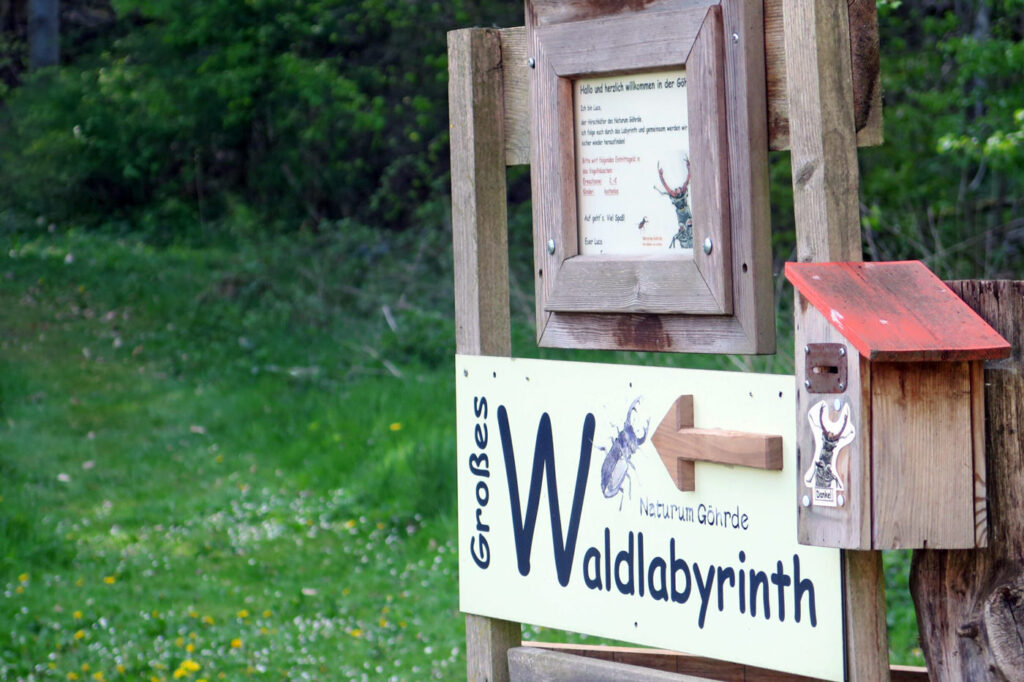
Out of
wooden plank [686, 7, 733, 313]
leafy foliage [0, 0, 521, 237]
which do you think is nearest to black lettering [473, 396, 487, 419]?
wooden plank [686, 7, 733, 313]

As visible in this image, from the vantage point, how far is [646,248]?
8.64 ft

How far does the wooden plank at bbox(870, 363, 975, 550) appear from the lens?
2062 millimetres

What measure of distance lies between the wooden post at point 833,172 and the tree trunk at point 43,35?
14292mm

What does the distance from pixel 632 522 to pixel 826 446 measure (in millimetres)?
602

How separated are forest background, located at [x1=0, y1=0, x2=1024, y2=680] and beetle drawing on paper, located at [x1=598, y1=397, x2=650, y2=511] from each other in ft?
8.49

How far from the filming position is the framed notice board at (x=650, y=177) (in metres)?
2.43

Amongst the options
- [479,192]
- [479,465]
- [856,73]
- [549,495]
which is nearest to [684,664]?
[549,495]

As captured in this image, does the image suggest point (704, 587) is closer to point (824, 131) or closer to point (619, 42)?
point (824, 131)

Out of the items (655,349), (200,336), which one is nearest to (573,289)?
(655,349)

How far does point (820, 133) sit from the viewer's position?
88.4 inches

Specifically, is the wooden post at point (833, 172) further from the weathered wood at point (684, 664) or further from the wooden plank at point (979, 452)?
the weathered wood at point (684, 664)

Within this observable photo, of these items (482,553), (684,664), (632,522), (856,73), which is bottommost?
(684,664)

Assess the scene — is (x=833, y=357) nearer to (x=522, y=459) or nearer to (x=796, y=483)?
(x=796, y=483)

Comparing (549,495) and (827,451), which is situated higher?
(827,451)
